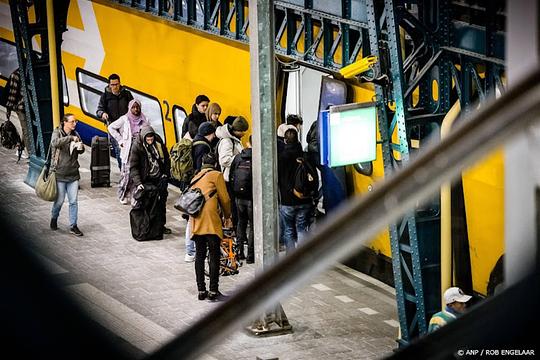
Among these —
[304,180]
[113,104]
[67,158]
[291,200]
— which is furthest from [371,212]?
[113,104]

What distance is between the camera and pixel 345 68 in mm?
10383

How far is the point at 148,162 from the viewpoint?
13.6 meters

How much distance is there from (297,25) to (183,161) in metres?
2.44

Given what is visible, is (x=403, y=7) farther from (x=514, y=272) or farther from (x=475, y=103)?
(x=514, y=272)

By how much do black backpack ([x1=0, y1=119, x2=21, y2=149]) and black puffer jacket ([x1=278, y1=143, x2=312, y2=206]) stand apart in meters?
6.77

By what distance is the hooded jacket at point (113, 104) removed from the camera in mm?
16250

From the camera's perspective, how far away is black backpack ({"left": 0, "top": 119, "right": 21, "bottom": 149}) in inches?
706

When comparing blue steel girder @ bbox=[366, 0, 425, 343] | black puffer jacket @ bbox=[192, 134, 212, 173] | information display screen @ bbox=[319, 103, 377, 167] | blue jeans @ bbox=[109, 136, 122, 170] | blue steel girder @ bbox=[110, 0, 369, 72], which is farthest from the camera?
blue jeans @ bbox=[109, 136, 122, 170]

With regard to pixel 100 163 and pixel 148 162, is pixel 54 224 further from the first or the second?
pixel 100 163

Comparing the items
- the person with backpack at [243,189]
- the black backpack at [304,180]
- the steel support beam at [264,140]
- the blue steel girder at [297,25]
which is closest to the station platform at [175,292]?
the person with backpack at [243,189]

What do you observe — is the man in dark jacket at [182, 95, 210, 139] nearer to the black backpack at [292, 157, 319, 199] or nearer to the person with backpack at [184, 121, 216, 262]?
the person with backpack at [184, 121, 216, 262]

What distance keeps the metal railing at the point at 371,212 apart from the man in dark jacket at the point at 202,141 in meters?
12.4

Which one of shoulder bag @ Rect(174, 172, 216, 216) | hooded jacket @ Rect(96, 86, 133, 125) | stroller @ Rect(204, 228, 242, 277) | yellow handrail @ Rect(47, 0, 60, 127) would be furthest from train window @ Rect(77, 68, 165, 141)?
shoulder bag @ Rect(174, 172, 216, 216)

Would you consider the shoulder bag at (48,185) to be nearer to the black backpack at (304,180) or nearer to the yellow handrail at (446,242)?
the black backpack at (304,180)
